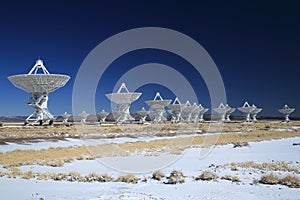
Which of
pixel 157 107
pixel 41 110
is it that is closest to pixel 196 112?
pixel 157 107

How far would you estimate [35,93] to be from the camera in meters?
54.6

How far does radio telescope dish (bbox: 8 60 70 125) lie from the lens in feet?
164

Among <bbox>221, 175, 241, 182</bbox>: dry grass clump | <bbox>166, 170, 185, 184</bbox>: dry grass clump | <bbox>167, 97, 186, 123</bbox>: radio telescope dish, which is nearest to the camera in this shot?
<bbox>166, 170, 185, 184</bbox>: dry grass clump

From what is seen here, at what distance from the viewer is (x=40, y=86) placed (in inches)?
2073

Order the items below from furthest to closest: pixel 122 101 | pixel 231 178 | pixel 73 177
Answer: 1. pixel 122 101
2. pixel 73 177
3. pixel 231 178

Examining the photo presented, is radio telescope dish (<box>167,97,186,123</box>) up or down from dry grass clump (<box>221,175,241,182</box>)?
up

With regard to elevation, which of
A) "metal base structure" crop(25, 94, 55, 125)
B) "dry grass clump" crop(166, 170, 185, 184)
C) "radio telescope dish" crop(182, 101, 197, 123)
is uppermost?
"radio telescope dish" crop(182, 101, 197, 123)

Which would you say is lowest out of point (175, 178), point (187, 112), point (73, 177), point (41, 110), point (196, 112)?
point (73, 177)

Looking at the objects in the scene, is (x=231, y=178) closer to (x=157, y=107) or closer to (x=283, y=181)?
(x=283, y=181)

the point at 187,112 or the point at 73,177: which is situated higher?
the point at 187,112

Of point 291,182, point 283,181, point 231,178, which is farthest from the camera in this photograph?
point 231,178

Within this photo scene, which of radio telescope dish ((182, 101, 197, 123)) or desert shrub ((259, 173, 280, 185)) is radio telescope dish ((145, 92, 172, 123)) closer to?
radio telescope dish ((182, 101, 197, 123))

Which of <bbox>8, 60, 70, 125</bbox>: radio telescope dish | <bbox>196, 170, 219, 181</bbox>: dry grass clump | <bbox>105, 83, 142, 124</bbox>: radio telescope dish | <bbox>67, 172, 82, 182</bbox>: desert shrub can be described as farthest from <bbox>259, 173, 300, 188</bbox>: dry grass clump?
<bbox>105, 83, 142, 124</bbox>: radio telescope dish

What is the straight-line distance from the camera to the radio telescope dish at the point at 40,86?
4984 cm
